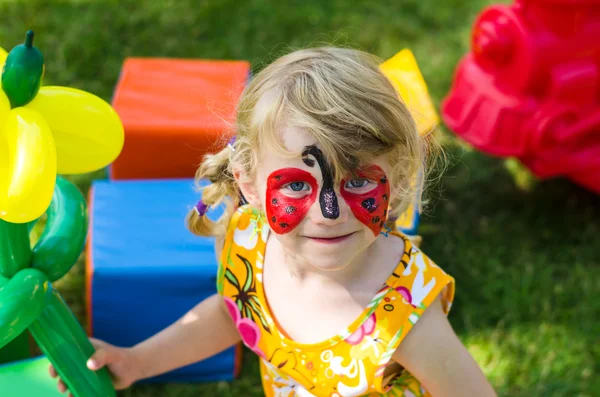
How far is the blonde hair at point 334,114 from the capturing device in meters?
1.21

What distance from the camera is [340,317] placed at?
1420mm

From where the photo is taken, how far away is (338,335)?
1404 mm

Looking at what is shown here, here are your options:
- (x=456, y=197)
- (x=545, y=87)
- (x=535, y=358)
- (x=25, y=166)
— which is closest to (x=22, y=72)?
(x=25, y=166)

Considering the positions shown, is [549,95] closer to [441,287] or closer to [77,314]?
[441,287]

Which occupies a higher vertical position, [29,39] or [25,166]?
[29,39]

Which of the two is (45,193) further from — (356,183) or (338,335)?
(338,335)

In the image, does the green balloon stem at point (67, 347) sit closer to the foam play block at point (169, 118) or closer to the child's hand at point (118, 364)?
the child's hand at point (118, 364)

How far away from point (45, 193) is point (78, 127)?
20cm

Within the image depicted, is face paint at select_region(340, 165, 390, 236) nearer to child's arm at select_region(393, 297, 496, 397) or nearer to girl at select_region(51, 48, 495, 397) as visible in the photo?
girl at select_region(51, 48, 495, 397)

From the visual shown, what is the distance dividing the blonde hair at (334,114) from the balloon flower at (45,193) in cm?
24

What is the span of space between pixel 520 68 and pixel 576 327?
0.85m

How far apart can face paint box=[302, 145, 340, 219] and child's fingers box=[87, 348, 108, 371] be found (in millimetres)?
580

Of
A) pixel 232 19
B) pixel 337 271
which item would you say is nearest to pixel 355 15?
pixel 232 19

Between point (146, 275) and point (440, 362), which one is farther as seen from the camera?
point (146, 275)
